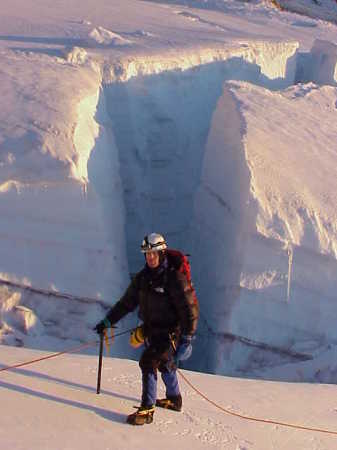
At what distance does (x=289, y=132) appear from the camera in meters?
7.00


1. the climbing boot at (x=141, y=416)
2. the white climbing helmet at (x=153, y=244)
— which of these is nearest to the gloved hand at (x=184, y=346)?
the climbing boot at (x=141, y=416)

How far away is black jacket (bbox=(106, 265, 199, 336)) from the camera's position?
12.7 ft

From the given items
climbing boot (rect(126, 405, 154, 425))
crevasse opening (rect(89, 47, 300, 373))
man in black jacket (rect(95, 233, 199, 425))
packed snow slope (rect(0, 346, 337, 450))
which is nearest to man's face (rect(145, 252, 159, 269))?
man in black jacket (rect(95, 233, 199, 425))

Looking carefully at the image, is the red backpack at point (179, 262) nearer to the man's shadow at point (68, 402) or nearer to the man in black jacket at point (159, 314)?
the man in black jacket at point (159, 314)

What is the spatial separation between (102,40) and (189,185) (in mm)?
2003

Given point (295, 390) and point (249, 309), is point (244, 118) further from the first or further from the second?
point (295, 390)

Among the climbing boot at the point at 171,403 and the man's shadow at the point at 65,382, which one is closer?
the climbing boot at the point at 171,403

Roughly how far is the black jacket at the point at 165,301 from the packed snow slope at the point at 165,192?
185cm

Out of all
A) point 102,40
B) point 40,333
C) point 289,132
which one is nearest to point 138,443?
point 40,333

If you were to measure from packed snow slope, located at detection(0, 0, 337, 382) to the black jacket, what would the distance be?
1.85 metres

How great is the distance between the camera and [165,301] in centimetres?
392

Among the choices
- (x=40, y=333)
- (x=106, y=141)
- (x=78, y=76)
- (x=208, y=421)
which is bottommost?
(x=40, y=333)

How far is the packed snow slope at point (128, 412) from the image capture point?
385cm

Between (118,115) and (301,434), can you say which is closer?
(301,434)
